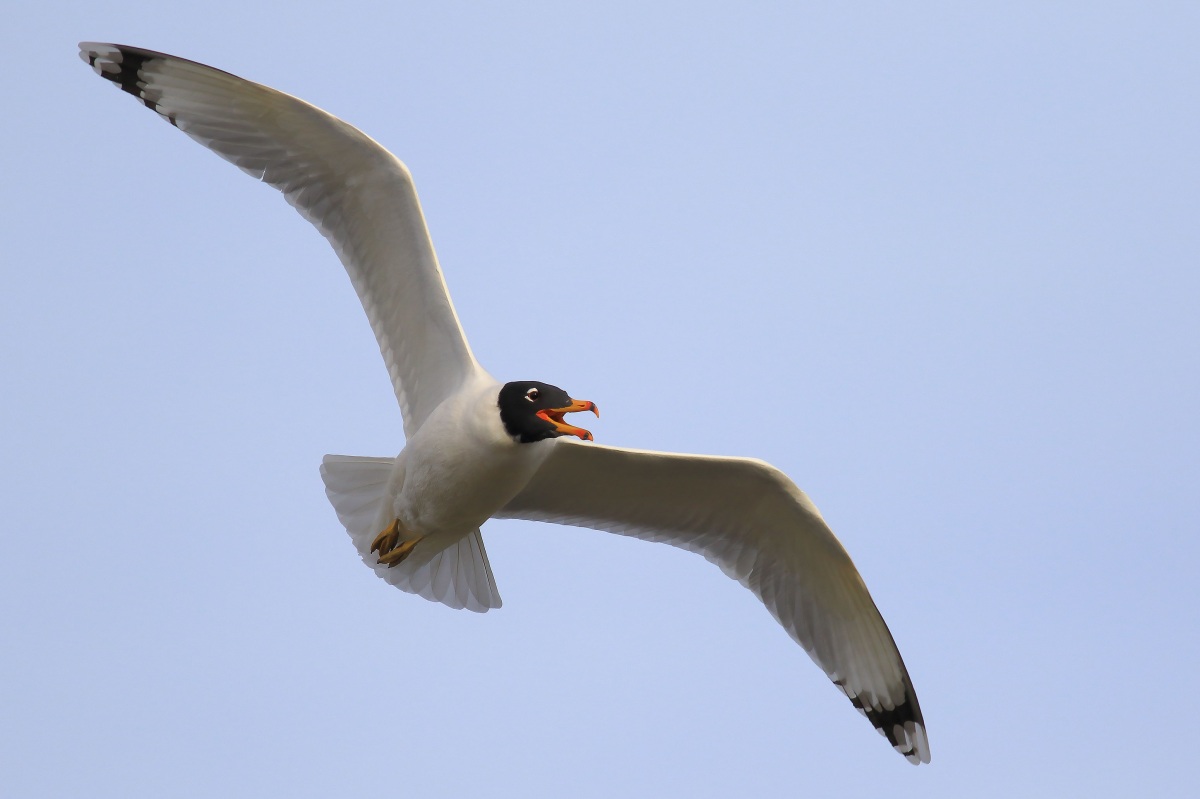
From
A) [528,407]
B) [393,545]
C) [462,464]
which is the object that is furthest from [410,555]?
[528,407]

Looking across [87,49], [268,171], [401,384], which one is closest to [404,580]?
[401,384]

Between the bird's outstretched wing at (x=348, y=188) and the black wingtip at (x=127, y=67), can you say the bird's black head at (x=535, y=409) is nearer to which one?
the bird's outstretched wing at (x=348, y=188)

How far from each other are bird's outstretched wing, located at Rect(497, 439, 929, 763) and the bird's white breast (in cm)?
64

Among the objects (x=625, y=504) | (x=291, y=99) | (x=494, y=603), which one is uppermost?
(x=291, y=99)

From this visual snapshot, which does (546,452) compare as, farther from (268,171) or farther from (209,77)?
(209,77)

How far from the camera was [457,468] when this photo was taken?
321 inches

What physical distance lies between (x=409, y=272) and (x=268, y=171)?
3.25 feet

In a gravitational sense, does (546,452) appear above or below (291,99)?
below

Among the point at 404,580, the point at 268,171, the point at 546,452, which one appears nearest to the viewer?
the point at 546,452

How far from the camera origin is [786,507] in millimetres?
8906

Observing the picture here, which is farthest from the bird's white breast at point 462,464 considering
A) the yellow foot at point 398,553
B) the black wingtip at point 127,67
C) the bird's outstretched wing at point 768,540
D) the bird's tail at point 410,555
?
the black wingtip at point 127,67

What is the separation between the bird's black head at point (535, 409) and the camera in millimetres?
7898

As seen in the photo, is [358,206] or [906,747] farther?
[906,747]

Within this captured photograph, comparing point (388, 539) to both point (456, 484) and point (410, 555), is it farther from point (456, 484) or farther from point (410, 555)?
point (456, 484)
